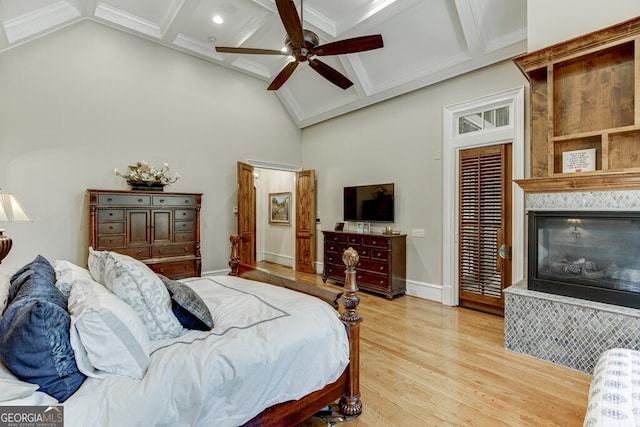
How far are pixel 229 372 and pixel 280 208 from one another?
665 cm

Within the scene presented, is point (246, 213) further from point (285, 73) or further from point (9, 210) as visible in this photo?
point (9, 210)

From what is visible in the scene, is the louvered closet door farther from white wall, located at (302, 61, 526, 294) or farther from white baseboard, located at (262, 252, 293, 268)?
white baseboard, located at (262, 252, 293, 268)

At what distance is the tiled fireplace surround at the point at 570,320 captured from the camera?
2418mm

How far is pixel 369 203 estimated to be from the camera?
17.4ft

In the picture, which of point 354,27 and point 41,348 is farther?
point 354,27

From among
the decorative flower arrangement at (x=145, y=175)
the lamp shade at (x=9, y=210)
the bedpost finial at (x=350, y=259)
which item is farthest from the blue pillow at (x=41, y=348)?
the decorative flower arrangement at (x=145, y=175)

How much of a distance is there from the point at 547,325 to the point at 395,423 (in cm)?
175

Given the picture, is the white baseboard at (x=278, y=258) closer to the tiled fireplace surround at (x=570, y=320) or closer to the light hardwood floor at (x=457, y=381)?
the light hardwood floor at (x=457, y=381)

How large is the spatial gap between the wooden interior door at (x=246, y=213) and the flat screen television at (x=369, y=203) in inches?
69.0

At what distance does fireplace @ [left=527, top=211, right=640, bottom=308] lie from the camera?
8.20 ft

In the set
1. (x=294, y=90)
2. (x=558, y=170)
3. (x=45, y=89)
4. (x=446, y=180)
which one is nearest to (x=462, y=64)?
(x=446, y=180)

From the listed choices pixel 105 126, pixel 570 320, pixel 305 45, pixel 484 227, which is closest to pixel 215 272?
pixel 105 126

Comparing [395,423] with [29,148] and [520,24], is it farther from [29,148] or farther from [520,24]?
[29,148]

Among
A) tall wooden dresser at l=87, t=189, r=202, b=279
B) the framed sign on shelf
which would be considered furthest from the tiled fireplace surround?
tall wooden dresser at l=87, t=189, r=202, b=279
